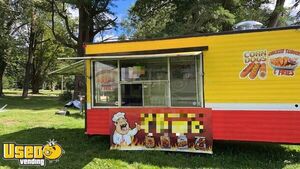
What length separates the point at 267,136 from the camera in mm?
8562

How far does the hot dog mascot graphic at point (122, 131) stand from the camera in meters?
9.13

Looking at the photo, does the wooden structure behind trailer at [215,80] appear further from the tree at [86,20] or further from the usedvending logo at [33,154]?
the tree at [86,20]

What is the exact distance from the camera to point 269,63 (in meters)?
8.55

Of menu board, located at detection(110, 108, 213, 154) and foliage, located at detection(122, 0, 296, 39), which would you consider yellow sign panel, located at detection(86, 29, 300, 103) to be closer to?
menu board, located at detection(110, 108, 213, 154)

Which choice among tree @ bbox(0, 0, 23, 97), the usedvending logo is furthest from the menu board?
tree @ bbox(0, 0, 23, 97)

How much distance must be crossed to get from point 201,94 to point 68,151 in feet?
11.8

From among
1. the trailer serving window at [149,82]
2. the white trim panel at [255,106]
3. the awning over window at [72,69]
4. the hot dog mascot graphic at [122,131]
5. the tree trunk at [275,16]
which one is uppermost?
the tree trunk at [275,16]

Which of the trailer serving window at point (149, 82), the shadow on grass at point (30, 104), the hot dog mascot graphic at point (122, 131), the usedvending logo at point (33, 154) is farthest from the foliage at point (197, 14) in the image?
the usedvending logo at point (33, 154)

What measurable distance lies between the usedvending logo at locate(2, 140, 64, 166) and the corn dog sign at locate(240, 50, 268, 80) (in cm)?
472

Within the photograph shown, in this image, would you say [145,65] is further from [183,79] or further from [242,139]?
[242,139]

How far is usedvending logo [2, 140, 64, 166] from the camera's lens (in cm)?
739

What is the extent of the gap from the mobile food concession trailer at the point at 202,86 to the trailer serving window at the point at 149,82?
3 cm

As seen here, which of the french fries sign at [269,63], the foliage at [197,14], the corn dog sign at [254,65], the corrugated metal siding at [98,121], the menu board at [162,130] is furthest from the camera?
the foliage at [197,14]

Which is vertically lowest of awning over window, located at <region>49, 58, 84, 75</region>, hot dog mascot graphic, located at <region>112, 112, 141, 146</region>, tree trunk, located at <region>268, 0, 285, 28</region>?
hot dog mascot graphic, located at <region>112, 112, 141, 146</region>
